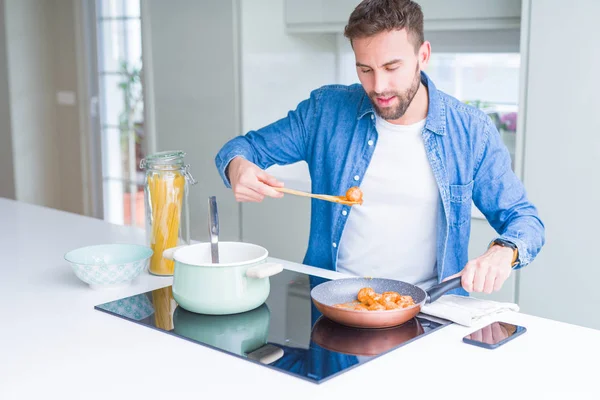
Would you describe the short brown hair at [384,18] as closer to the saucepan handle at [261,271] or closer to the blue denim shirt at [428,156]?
the blue denim shirt at [428,156]

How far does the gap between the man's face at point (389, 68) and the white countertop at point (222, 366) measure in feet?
2.15

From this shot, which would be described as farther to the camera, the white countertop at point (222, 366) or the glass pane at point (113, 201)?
the glass pane at point (113, 201)

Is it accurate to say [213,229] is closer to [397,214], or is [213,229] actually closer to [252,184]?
[252,184]

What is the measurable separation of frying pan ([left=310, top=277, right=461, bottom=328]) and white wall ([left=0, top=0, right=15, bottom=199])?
13.6 feet

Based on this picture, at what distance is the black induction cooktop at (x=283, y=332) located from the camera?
1217mm

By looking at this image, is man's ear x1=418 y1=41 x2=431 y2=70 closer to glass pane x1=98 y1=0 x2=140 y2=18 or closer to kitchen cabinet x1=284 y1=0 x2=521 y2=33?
kitchen cabinet x1=284 y1=0 x2=521 y2=33

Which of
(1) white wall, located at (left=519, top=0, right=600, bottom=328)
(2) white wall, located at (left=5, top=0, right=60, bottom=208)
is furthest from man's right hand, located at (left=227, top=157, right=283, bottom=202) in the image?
(2) white wall, located at (left=5, top=0, right=60, bottom=208)

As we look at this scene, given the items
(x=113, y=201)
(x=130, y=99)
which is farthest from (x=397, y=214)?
(x=113, y=201)

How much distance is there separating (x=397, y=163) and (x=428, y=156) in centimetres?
9

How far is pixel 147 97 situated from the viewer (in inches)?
150

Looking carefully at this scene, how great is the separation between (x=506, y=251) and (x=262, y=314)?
1.73 ft

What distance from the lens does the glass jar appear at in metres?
1.73

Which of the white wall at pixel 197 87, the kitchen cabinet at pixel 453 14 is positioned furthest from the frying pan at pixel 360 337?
the white wall at pixel 197 87

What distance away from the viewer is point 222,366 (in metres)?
1.21
